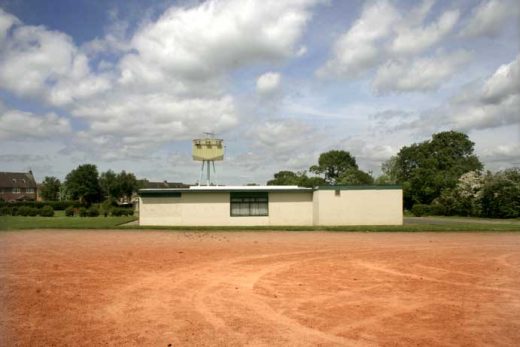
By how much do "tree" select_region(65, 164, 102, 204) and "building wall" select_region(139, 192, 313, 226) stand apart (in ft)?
166

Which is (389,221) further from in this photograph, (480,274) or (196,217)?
(480,274)

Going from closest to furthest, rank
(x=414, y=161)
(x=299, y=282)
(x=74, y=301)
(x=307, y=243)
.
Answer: (x=74, y=301) → (x=299, y=282) → (x=307, y=243) → (x=414, y=161)

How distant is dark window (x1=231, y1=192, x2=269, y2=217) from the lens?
32531 mm

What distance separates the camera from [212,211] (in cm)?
3250

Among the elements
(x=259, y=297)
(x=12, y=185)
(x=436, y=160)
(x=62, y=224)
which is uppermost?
(x=436, y=160)

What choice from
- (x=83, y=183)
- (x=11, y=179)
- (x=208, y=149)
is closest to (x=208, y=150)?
(x=208, y=149)

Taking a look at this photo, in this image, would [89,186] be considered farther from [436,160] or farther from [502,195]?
[502,195]

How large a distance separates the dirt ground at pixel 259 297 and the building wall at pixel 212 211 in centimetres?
1615

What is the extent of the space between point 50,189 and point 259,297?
80.1 m

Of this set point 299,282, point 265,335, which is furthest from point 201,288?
point 265,335

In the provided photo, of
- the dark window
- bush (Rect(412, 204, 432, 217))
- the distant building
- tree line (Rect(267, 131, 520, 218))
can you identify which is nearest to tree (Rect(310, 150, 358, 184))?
tree line (Rect(267, 131, 520, 218))

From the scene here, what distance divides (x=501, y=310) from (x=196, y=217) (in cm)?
2641

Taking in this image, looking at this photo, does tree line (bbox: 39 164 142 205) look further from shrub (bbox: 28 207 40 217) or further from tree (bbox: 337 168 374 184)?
tree (bbox: 337 168 374 184)

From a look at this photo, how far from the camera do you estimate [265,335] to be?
6480mm
